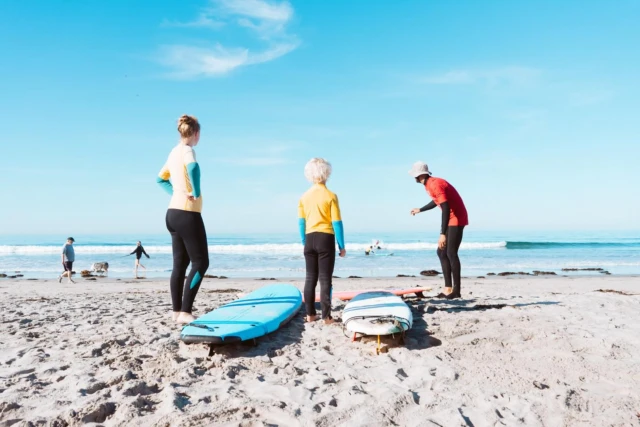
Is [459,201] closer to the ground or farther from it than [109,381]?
farther from it

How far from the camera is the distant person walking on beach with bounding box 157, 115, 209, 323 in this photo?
4.38m

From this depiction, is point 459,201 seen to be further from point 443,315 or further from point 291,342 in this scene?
point 291,342

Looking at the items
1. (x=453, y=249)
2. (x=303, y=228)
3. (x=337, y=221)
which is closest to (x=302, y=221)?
(x=303, y=228)

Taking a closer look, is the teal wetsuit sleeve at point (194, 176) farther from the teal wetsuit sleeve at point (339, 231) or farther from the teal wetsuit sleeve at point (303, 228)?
the teal wetsuit sleeve at point (339, 231)

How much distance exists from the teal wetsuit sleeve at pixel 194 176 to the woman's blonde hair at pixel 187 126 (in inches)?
14.0

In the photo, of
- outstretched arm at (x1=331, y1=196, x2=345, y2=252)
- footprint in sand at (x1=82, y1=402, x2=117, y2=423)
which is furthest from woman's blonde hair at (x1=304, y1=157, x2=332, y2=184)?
footprint in sand at (x1=82, y1=402, x2=117, y2=423)

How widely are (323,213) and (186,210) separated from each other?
1.43 meters

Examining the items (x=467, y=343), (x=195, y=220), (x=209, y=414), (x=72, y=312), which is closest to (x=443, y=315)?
(x=467, y=343)

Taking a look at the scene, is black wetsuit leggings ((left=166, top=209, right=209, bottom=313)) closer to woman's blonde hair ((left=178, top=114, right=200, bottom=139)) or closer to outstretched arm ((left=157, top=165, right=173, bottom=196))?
outstretched arm ((left=157, top=165, right=173, bottom=196))

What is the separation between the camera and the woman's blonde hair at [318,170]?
4.90 m

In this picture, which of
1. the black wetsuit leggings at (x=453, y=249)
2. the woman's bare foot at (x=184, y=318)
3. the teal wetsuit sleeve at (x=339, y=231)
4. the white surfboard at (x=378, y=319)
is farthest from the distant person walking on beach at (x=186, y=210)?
the black wetsuit leggings at (x=453, y=249)

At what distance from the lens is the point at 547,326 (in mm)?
4645

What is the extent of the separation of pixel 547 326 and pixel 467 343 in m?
1.14

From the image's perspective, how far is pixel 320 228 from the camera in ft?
15.7
